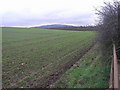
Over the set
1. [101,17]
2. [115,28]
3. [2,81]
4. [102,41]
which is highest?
[101,17]

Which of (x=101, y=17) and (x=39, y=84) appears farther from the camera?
(x=101, y=17)

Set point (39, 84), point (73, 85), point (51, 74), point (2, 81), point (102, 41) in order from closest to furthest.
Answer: point (73, 85)
point (39, 84)
point (2, 81)
point (51, 74)
point (102, 41)

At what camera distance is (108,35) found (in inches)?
340

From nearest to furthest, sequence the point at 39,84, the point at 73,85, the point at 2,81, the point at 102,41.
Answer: the point at 73,85 < the point at 39,84 < the point at 2,81 < the point at 102,41

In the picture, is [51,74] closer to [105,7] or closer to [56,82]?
[56,82]

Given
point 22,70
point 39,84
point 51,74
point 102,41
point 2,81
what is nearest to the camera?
point 39,84

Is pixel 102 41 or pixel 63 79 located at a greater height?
pixel 102 41

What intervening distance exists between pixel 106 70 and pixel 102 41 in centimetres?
213

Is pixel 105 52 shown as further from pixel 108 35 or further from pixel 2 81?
pixel 2 81

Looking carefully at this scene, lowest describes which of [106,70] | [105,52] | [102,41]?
[106,70]

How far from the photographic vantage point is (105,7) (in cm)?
914

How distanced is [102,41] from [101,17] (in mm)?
1459

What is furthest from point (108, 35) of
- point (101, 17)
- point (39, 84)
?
point (39, 84)

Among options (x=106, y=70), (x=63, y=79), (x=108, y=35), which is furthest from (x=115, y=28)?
(x=63, y=79)
